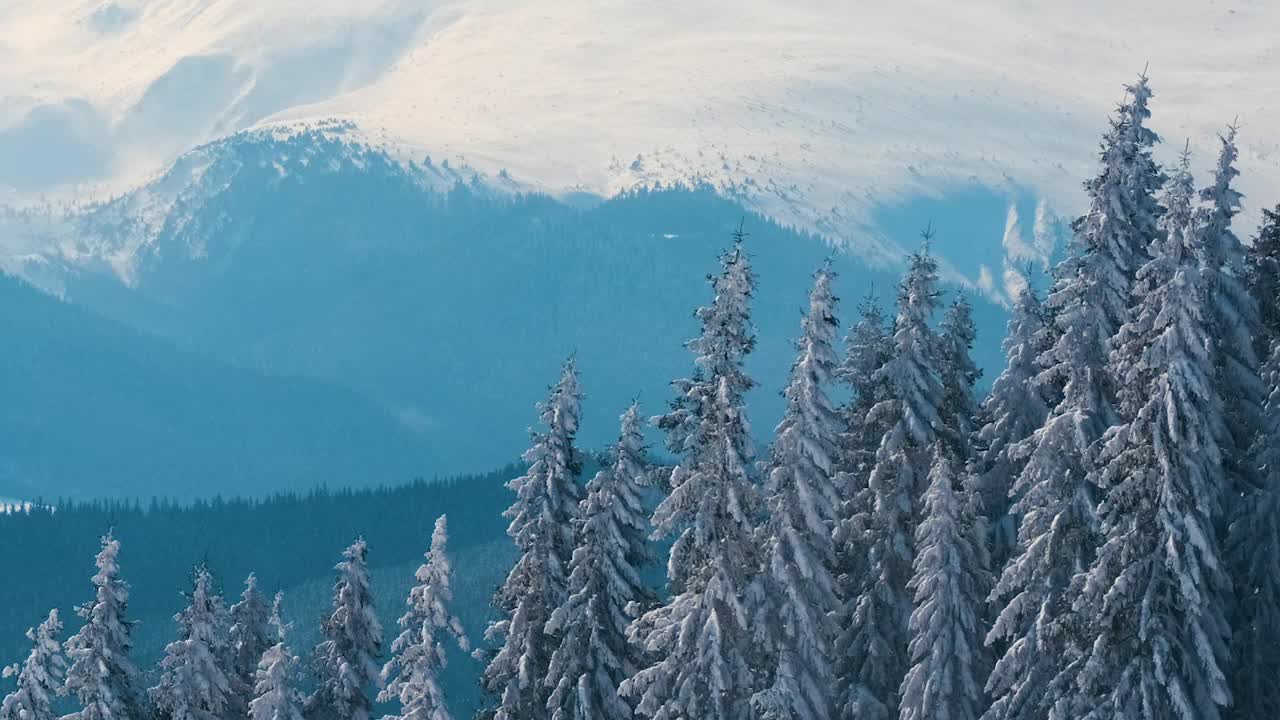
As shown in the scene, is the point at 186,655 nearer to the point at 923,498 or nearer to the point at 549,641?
the point at 549,641

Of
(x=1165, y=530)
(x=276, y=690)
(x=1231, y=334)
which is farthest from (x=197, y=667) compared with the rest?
(x=1231, y=334)

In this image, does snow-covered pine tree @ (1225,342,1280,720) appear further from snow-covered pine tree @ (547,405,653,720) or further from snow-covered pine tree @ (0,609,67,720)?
snow-covered pine tree @ (0,609,67,720)

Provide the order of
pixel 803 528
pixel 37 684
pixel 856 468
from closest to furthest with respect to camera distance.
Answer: pixel 803 528
pixel 856 468
pixel 37 684

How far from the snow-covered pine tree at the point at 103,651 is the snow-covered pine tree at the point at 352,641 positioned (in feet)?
18.2

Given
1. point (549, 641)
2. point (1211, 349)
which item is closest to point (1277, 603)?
point (1211, 349)

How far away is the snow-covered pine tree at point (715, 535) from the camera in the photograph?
145 ft

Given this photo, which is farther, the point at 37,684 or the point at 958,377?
the point at 37,684

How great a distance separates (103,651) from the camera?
5366 centimetres

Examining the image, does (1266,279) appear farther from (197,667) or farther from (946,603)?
(197,667)

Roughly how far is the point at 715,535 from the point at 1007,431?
29.6 ft

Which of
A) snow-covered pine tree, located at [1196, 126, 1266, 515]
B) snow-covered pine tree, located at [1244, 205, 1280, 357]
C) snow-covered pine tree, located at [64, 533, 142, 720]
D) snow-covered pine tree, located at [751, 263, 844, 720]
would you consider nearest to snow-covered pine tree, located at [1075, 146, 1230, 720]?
snow-covered pine tree, located at [1196, 126, 1266, 515]

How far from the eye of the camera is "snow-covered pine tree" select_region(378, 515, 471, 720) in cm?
5200

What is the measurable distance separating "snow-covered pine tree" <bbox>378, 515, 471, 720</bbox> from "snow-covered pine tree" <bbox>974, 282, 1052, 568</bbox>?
1383 centimetres

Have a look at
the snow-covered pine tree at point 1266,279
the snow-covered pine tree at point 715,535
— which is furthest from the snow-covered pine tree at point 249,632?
the snow-covered pine tree at point 1266,279
